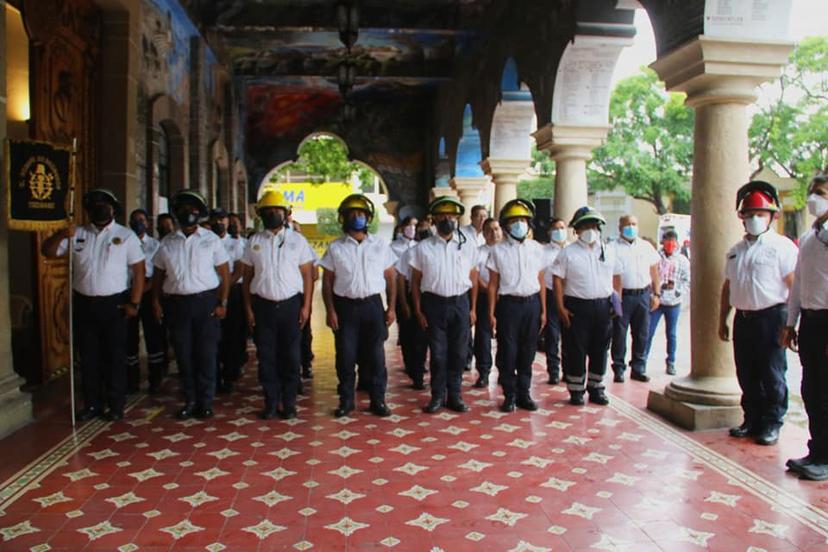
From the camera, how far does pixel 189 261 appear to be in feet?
19.8

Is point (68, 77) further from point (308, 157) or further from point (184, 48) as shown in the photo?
point (308, 157)

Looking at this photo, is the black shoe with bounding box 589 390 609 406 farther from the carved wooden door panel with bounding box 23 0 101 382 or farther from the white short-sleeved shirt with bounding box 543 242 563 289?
the carved wooden door panel with bounding box 23 0 101 382

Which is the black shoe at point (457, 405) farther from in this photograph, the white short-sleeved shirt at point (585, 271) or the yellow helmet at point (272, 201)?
the yellow helmet at point (272, 201)

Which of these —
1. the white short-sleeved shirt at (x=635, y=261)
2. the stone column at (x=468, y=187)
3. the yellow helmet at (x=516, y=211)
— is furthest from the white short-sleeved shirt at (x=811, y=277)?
the stone column at (x=468, y=187)

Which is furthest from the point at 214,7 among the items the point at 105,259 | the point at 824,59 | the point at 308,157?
the point at 824,59

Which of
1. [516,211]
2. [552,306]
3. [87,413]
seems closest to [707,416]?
[516,211]

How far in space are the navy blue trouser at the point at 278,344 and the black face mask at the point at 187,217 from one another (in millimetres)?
820

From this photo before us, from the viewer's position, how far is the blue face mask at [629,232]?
25.1ft

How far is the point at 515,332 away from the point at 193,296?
2.77 m

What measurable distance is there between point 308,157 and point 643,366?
1821cm

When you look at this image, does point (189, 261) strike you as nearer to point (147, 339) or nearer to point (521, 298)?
point (147, 339)

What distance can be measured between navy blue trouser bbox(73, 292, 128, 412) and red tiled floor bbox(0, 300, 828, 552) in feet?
0.97

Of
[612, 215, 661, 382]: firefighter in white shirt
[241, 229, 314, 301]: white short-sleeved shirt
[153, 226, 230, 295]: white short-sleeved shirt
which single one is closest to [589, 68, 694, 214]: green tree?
[612, 215, 661, 382]: firefighter in white shirt

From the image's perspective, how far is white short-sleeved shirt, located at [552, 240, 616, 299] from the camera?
6422 millimetres
